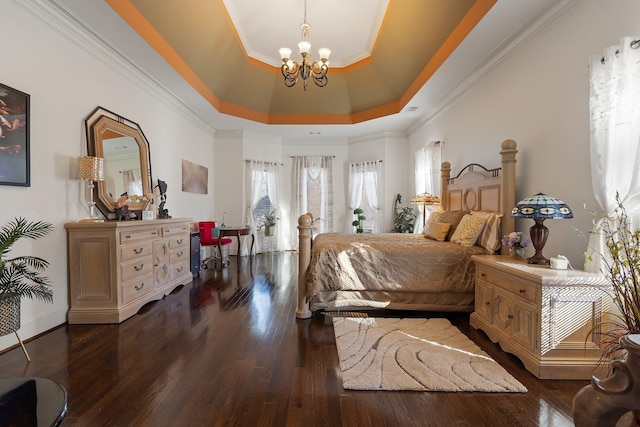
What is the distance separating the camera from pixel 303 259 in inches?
129

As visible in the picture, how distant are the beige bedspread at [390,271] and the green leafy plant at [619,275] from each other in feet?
3.93

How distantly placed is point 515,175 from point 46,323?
4925 mm

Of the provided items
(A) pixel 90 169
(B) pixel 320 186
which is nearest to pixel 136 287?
(A) pixel 90 169

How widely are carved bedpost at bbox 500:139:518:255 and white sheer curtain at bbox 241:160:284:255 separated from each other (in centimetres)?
537

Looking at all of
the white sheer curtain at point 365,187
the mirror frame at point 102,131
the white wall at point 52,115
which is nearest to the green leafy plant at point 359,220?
the white sheer curtain at point 365,187

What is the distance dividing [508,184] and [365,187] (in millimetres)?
4498

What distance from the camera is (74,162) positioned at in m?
3.14

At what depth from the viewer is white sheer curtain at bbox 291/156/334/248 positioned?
7.81 metres

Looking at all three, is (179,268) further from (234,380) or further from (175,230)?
(234,380)

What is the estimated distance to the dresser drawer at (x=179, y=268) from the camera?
4.20 m

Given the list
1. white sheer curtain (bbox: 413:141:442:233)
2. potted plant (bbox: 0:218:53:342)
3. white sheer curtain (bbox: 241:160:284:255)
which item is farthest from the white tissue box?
white sheer curtain (bbox: 241:160:284:255)

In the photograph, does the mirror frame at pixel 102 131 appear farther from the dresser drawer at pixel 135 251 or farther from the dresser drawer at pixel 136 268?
the dresser drawer at pixel 136 268

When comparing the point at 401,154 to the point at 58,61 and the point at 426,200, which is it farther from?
the point at 58,61

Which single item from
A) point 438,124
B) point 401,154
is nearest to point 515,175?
point 438,124
